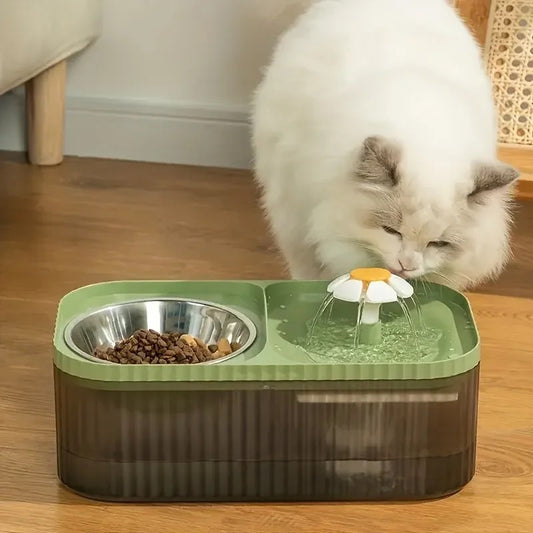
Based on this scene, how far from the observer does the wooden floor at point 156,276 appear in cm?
142

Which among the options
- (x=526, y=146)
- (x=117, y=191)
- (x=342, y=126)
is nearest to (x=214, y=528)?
(x=342, y=126)

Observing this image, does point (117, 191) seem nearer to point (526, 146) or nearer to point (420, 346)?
point (526, 146)

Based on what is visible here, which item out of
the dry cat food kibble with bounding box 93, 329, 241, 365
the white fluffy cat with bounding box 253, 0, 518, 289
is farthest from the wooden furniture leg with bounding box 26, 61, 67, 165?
the dry cat food kibble with bounding box 93, 329, 241, 365

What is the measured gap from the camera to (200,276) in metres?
2.24

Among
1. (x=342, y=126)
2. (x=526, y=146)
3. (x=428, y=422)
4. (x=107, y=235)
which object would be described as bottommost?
(x=107, y=235)

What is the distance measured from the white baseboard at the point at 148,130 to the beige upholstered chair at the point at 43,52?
4.4 inches

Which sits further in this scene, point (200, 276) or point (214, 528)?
point (200, 276)

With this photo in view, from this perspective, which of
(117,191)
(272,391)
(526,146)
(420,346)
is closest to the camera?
(272,391)

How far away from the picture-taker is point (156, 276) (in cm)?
223

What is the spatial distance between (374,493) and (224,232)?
1.15 metres

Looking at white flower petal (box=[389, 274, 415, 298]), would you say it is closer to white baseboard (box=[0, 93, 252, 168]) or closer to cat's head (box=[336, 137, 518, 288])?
cat's head (box=[336, 137, 518, 288])

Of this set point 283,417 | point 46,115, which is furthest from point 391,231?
point 46,115

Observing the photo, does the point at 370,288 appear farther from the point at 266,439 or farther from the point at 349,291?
the point at 266,439

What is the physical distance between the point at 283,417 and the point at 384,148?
448 millimetres
